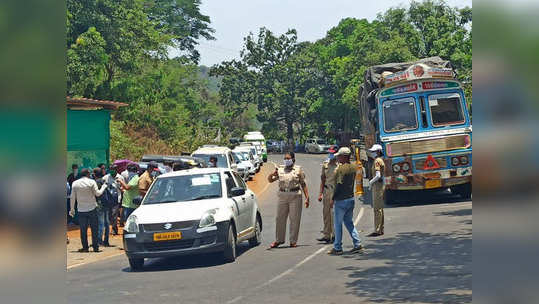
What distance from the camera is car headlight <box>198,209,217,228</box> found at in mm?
12422

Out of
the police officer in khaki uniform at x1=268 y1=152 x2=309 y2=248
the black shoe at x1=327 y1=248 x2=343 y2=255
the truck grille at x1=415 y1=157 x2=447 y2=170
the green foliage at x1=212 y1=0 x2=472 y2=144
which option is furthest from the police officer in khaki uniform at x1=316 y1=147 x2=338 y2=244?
the green foliage at x1=212 y1=0 x2=472 y2=144

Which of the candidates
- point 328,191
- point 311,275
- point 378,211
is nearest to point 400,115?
point 378,211

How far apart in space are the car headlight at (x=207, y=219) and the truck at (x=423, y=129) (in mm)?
9146

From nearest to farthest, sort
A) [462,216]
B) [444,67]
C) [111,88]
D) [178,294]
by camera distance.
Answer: [178,294], [462,216], [444,67], [111,88]

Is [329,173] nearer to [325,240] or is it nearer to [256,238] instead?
[325,240]

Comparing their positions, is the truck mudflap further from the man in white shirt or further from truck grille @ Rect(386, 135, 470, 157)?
the man in white shirt

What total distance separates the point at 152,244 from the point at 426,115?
11.2m

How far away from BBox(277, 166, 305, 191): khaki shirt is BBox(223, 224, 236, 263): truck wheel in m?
2.13

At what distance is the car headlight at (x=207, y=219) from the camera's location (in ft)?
40.8

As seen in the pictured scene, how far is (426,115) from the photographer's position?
826 inches

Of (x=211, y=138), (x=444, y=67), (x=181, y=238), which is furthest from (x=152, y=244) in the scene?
(x=211, y=138)

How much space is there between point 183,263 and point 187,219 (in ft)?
4.94
